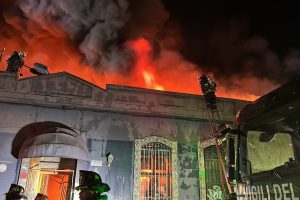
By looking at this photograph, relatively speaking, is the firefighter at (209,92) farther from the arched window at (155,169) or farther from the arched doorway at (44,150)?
the arched doorway at (44,150)

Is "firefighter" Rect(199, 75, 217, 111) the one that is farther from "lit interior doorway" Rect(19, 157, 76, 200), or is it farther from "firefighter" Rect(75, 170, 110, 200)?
"lit interior doorway" Rect(19, 157, 76, 200)

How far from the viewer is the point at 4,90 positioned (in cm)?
1077

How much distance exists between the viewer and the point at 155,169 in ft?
38.9

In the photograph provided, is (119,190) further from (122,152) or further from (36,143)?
(36,143)

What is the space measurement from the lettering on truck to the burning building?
23.4ft

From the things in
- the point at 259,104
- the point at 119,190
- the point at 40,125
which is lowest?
the point at 119,190

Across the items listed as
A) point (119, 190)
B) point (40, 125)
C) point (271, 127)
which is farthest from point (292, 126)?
point (40, 125)

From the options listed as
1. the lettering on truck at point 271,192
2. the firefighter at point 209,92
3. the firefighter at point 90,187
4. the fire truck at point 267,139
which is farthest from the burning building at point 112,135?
the lettering on truck at point 271,192

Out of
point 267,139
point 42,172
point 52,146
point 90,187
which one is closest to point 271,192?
point 267,139

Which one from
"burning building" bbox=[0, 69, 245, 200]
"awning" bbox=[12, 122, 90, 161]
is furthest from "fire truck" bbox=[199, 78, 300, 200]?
"burning building" bbox=[0, 69, 245, 200]

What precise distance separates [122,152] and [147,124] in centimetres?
175

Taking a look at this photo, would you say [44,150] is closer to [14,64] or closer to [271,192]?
[14,64]

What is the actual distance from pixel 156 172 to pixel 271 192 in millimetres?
9013

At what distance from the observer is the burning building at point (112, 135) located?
1050 cm
